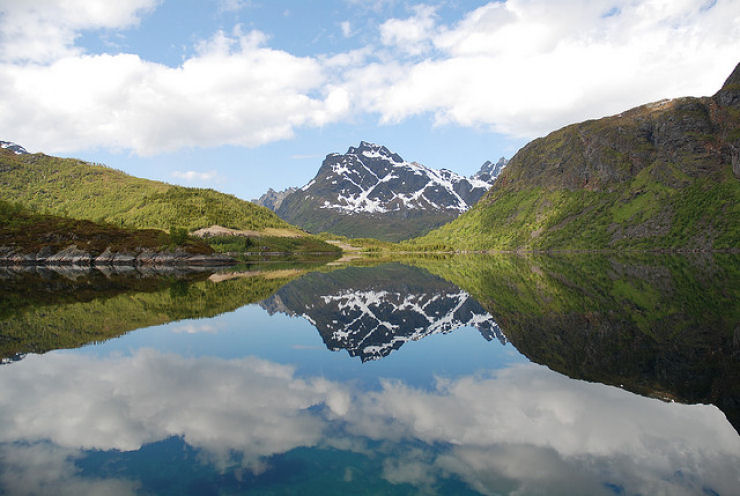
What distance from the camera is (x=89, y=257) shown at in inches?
4707

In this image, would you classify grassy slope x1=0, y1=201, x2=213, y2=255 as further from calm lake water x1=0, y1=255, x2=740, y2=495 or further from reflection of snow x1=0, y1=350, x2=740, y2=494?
reflection of snow x1=0, y1=350, x2=740, y2=494

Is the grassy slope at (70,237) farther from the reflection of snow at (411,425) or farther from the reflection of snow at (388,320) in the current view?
the reflection of snow at (411,425)

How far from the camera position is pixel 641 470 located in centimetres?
1089

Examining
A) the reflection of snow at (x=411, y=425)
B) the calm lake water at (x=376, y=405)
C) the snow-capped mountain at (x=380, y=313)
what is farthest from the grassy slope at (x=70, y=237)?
the reflection of snow at (x=411, y=425)

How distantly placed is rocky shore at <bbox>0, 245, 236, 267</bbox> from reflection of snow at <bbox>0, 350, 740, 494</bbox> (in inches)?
4359

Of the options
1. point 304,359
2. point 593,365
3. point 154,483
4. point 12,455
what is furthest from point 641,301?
point 12,455

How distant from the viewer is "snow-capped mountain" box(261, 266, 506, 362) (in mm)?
28094

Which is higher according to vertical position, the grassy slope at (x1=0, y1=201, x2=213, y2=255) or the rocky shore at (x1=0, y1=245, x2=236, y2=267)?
the grassy slope at (x1=0, y1=201, x2=213, y2=255)

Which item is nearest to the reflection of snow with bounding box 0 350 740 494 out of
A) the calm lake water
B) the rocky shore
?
the calm lake water

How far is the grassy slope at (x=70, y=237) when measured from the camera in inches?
4759

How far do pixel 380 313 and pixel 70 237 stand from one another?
122 meters

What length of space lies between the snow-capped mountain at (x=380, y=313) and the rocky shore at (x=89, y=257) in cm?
7618

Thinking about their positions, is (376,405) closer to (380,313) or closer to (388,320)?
(388,320)

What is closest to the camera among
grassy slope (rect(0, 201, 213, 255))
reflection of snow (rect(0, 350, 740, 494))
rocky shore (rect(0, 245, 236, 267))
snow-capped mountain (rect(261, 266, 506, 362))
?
reflection of snow (rect(0, 350, 740, 494))
